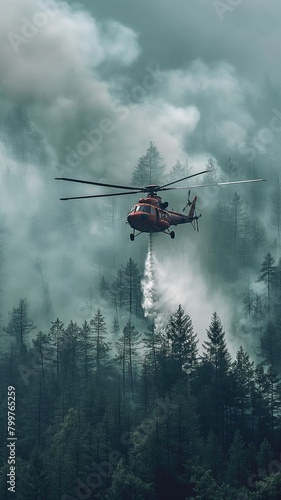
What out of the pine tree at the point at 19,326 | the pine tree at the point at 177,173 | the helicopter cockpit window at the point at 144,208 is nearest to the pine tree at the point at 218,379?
the pine tree at the point at 19,326

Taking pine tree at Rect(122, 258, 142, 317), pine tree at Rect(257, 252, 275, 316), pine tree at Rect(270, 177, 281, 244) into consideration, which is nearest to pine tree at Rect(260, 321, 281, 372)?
pine tree at Rect(257, 252, 275, 316)

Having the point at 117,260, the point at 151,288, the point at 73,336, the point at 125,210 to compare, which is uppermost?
the point at 125,210

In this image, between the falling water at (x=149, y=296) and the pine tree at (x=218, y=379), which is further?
the falling water at (x=149, y=296)

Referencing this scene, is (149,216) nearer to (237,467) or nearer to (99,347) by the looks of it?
(237,467)

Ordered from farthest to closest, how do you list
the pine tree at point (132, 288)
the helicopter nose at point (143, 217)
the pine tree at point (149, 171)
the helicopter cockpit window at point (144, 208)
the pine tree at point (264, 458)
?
the pine tree at point (149, 171), the pine tree at point (132, 288), the pine tree at point (264, 458), the helicopter cockpit window at point (144, 208), the helicopter nose at point (143, 217)

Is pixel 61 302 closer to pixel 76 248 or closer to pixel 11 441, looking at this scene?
pixel 76 248

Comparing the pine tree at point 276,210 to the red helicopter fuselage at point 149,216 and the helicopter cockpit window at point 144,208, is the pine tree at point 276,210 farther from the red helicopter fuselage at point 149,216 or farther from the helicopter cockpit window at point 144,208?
the helicopter cockpit window at point 144,208

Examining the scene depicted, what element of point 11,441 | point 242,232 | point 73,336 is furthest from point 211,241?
point 11,441

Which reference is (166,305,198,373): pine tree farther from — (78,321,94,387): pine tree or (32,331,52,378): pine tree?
(32,331,52,378): pine tree
